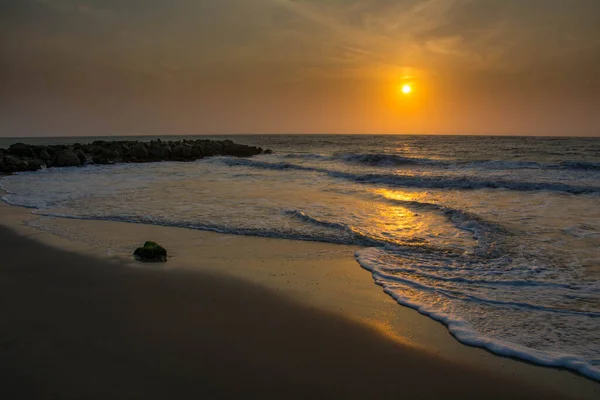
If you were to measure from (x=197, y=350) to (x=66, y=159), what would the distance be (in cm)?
2733

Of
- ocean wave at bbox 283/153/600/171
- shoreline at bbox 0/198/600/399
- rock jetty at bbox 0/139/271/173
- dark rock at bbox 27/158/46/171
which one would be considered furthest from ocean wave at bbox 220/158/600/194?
dark rock at bbox 27/158/46/171

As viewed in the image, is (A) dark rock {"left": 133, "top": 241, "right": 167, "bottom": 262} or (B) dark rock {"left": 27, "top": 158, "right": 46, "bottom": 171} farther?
(B) dark rock {"left": 27, "top": 158, "right": 46, "bottom": 171}

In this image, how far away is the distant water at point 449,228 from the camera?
4320 mm

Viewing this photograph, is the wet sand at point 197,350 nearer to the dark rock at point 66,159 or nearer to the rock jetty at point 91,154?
the rock jetty at point 91,154

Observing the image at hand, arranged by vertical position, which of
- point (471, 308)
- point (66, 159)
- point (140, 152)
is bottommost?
point (471, 308)

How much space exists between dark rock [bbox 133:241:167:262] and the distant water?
2029mm

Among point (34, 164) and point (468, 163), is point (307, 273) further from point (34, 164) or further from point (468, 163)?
point (34, 164)

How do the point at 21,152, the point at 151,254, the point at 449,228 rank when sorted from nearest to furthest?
the point at 151,254 → the point at 449,228 → the point at 21,152

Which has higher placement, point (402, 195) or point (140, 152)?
point (140, 152)

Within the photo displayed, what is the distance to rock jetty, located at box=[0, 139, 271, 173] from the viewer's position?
2411 centimetres

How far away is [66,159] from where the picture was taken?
87.3 feet

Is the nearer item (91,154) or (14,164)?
(14,164)

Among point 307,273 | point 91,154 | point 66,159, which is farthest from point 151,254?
point 91,154

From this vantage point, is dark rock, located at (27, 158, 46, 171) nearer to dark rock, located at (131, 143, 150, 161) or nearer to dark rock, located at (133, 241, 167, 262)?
dark rock, located at (131, 143, 150, 161)
